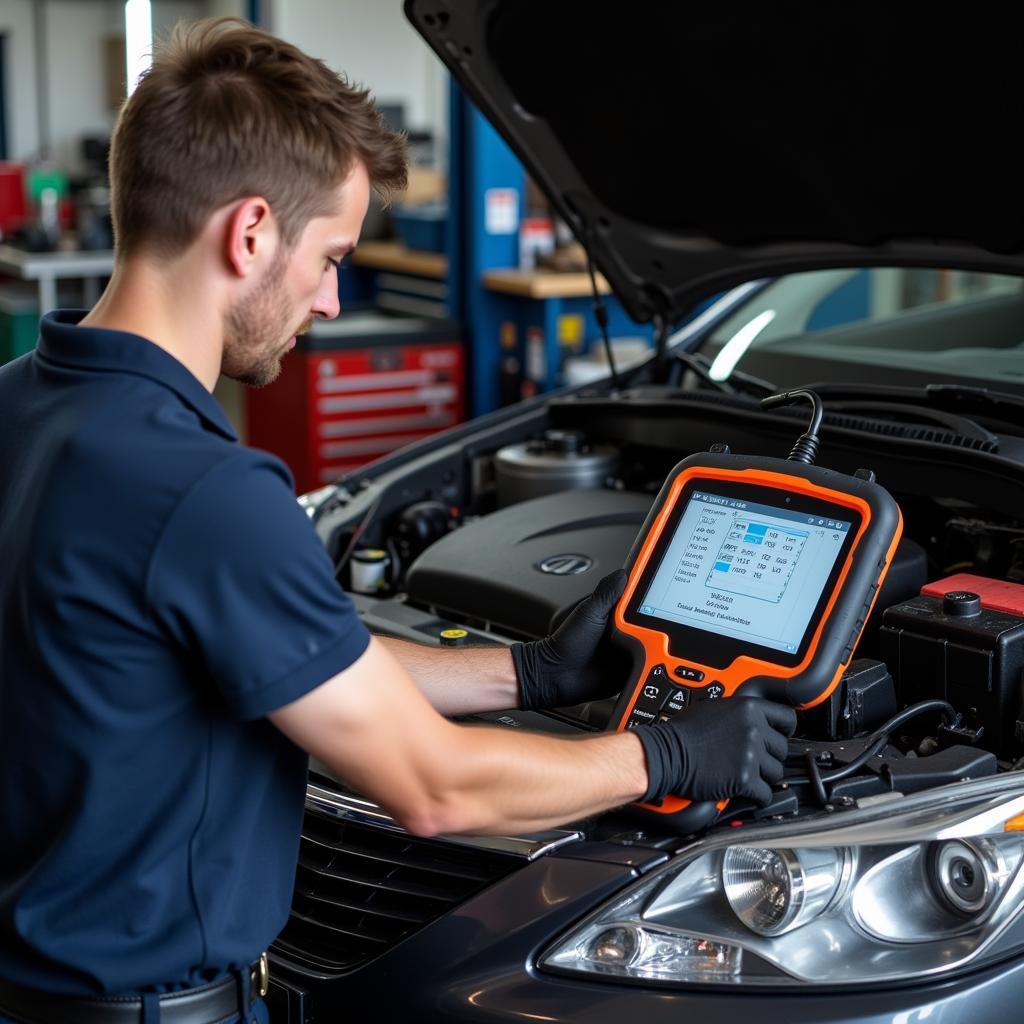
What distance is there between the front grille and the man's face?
23.1 inches

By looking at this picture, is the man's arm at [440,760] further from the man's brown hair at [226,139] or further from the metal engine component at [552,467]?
the metal engine component at [552,467]

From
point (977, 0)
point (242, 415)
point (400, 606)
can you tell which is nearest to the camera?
point (977, 0)

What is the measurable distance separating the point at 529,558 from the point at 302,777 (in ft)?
2.57

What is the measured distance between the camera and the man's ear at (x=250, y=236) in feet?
3.98

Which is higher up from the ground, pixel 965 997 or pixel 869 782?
pixel 869 782

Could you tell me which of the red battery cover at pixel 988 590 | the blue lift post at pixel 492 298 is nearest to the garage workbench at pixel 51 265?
the blue lift post at pixel 492 298

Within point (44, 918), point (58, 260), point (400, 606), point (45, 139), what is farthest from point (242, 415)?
point (45, 139)

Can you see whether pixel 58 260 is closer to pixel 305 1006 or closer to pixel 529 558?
pixel 529 558

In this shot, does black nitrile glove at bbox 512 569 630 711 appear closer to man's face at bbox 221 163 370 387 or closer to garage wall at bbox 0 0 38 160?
man's face at bbox 221 163 370 387

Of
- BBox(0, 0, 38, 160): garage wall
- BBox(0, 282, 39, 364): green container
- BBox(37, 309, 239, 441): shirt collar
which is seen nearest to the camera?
BBox(37, 309, 239, 441): shirt collar

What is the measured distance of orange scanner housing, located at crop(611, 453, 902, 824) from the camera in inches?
59.7

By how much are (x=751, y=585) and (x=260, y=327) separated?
648 mm

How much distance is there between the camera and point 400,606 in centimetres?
214

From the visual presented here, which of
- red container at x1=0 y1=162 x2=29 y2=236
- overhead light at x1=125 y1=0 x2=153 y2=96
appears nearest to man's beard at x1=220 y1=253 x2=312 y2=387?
overhead light at x1=125 y1=0 x2=153 y2=96
